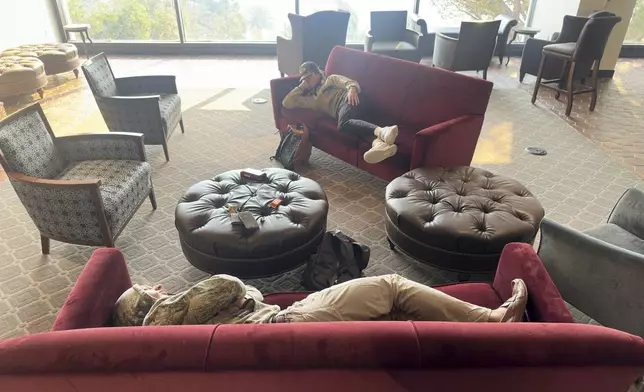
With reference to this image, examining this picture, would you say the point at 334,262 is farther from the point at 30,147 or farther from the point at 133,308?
the point at 30,147

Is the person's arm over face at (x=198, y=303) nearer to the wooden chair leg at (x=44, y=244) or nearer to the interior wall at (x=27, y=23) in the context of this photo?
the wooden chair leg at (x=44, y=244)

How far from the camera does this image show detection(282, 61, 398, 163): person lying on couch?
333 centimetres

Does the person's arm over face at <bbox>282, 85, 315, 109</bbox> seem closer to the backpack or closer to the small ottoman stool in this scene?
the backpack

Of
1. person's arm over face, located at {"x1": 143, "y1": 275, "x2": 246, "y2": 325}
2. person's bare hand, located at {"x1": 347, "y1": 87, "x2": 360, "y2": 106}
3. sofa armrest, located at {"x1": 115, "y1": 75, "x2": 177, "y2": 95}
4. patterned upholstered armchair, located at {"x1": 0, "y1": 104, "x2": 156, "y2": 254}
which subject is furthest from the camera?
sofa armrest, located at {"x1": 115, "y1": 75, "x2": 177, "y2": 95}

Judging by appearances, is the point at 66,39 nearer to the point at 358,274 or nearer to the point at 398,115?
the point at 398,115

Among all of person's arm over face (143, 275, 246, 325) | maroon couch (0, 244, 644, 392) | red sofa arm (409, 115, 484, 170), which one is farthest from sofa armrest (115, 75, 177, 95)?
maroon couch (0, 244, 644, 392)

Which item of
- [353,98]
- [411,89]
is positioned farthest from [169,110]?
[411,89]

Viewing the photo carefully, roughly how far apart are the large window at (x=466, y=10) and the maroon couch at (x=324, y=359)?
7.17 m

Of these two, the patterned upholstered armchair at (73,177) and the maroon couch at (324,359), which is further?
the patterned upholstered armchair at (73,177)

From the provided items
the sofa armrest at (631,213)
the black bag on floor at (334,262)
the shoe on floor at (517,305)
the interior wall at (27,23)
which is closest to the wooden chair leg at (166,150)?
the black bag on floor at (334,262)

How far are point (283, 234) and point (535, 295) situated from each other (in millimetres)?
1261

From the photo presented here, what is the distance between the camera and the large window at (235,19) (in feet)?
24.3

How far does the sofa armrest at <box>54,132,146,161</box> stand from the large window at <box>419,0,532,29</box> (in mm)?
5833

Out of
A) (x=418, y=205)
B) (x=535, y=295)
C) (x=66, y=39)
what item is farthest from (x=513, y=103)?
(x=66, y=39)
